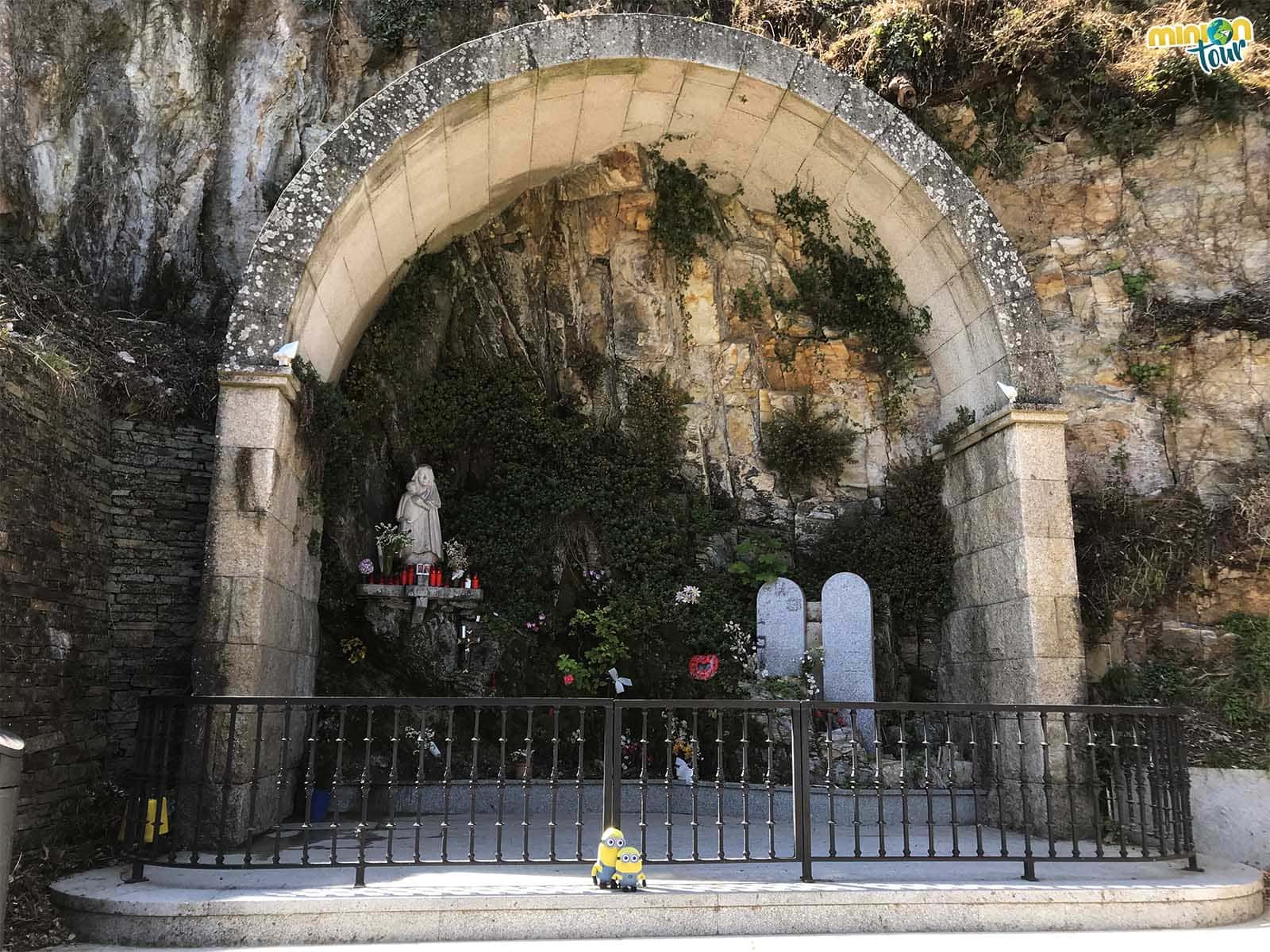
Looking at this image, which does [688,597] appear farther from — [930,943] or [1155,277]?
[1155,277]

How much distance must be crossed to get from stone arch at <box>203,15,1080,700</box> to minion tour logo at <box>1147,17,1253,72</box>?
2967 mm

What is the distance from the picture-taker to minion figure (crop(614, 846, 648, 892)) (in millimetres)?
4238

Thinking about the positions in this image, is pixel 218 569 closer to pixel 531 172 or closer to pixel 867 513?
pixel 531 172

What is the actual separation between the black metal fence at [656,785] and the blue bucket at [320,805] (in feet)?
0.04

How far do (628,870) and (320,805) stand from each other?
3316 mm

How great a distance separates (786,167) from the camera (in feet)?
26.0

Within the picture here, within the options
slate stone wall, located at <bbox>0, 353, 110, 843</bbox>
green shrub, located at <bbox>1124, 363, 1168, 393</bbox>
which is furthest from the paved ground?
green shrub, located at <bbox>1124, 363, 1168, 393</bbox>

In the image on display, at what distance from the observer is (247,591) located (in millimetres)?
5461

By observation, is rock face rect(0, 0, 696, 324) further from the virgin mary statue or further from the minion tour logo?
the minion tour logo

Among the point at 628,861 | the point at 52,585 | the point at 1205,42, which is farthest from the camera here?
the point at 1205,42

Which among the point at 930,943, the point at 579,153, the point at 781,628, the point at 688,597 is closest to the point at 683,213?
the point at 579,153

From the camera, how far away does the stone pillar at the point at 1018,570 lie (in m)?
6.25

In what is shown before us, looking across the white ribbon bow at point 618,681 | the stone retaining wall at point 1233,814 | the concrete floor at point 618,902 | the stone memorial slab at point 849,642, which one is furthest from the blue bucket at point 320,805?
the stone retaining wall at point 1233,814

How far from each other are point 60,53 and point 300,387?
14.1 feet
